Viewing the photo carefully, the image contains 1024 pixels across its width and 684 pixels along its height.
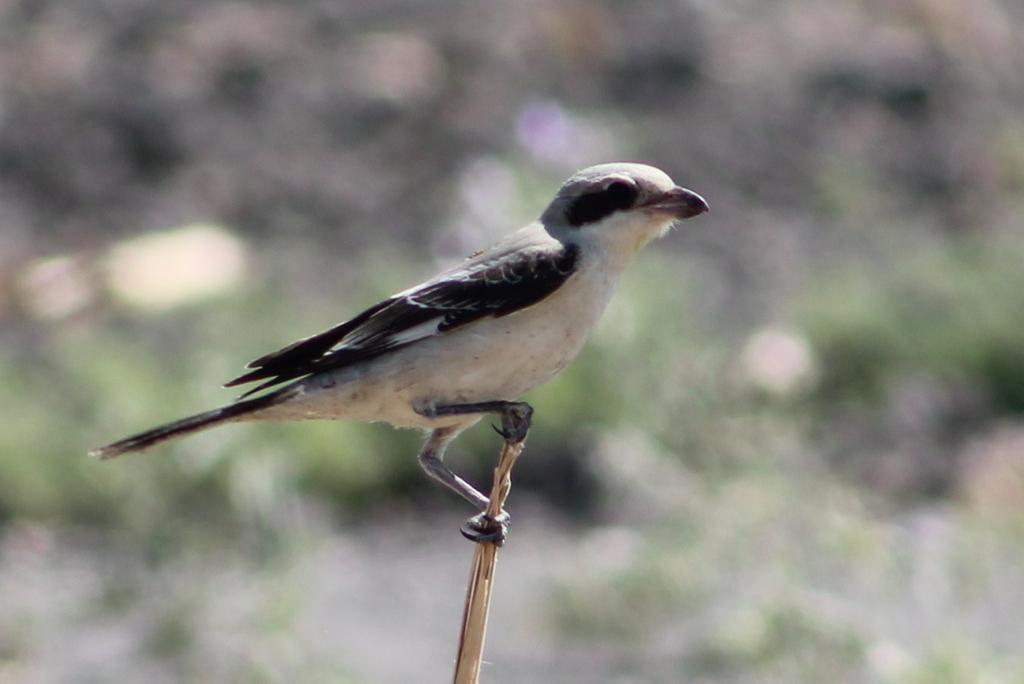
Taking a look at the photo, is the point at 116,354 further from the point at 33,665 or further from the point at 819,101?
the point at 819,101

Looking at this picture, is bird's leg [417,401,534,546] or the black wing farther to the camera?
the black wing

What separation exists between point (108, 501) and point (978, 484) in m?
3.70

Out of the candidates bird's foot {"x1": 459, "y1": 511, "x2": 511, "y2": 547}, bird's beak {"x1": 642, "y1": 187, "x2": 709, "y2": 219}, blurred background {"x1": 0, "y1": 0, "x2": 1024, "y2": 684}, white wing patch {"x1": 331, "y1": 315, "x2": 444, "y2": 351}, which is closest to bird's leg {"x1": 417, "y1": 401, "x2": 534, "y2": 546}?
bird's foot {"x1": 459, "y1": 511, "x2": 511, "y2": 547}

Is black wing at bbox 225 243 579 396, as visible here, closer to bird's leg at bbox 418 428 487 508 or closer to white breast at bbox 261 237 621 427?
white breast at bbox 261 237 621 427

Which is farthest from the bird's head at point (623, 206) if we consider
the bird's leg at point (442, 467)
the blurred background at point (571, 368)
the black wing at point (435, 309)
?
the blurred background at point (571, 368)

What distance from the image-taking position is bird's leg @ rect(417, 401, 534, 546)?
427 cm

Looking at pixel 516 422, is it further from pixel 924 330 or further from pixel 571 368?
pixel 924 330

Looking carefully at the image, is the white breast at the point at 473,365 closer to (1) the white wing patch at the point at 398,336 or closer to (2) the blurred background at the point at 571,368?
(1) the white wing patch at the point at 398,336

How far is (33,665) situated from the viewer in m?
6.84

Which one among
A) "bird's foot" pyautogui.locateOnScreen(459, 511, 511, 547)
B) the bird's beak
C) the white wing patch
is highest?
the bird's beak

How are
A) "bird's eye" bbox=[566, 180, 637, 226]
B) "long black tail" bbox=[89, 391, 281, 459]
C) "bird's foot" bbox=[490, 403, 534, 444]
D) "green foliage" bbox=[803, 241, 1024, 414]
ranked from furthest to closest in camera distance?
"green foliage" bbox=[803, 241, 1024, 414] → "bird's eye" bbox=[566, 180, 637, 226] → "long black tail" bbox=[89, 391, 281, 459] → "bird's foot" bbox=[490, 403, 534, 444]

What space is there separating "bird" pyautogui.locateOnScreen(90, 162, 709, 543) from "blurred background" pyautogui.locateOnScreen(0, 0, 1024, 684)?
1957mm

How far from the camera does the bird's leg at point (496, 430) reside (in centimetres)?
427

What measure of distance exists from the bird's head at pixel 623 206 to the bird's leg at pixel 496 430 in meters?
0.51
